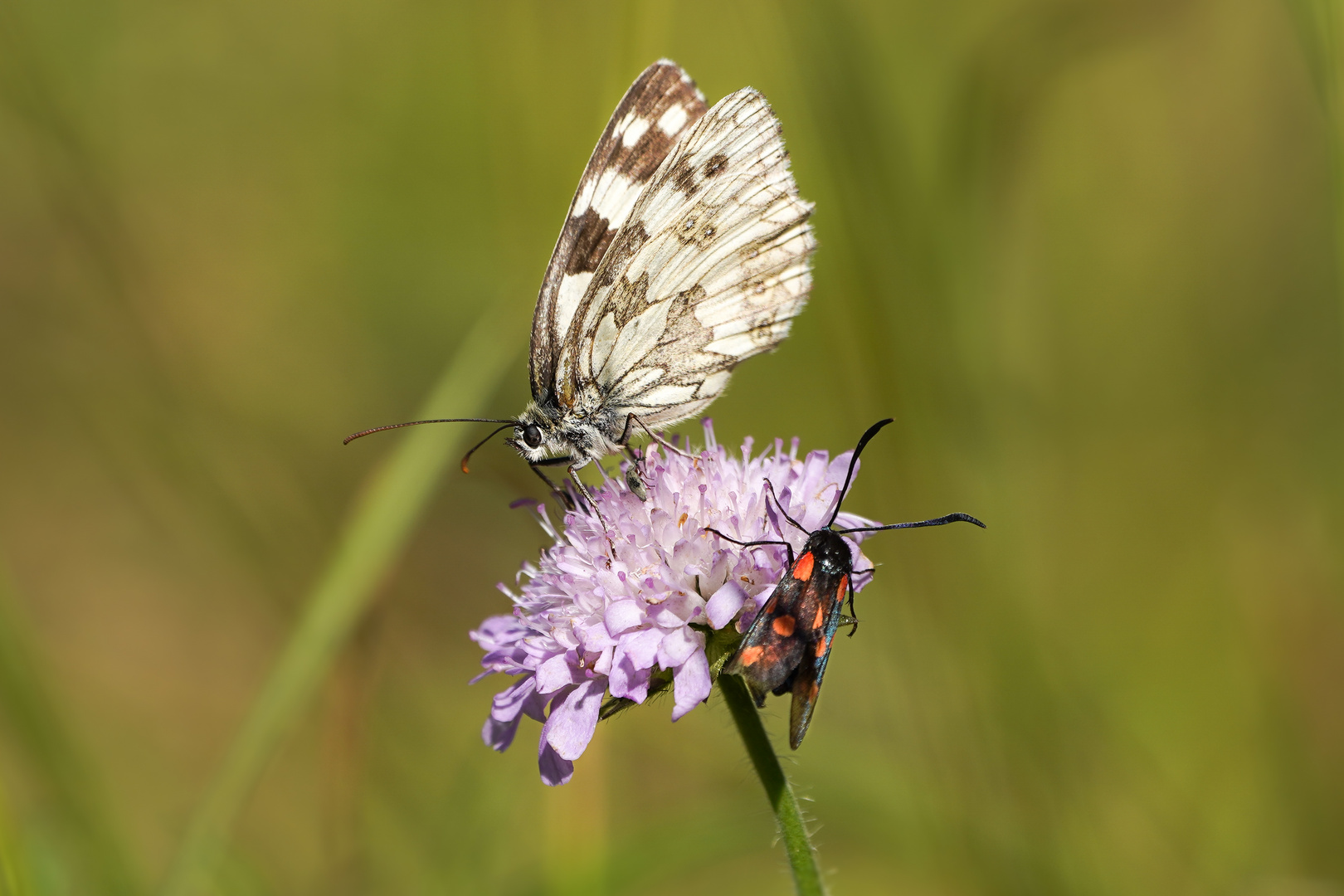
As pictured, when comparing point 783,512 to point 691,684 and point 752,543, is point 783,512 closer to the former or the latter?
point 752,543

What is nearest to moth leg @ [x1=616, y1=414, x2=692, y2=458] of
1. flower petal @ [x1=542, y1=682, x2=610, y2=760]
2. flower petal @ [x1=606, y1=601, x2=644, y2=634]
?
flower petal @ [x1=606, y1=601, x2=644, y2=634]

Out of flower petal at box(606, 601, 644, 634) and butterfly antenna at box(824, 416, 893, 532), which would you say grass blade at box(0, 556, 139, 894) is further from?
butterfly antenna at box(824, 416, 893, 532)

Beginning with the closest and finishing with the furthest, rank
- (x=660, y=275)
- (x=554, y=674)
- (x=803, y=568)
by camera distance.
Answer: (x=803, y=568)
(x=554, y=674)
(x=660, y=275)

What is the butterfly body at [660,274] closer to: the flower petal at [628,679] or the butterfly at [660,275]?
the butterfly at [660,275]

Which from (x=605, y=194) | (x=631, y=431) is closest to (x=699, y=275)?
(x=605, y=194)

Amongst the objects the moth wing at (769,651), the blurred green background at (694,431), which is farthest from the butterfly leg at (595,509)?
the blurred green background at (694,431)

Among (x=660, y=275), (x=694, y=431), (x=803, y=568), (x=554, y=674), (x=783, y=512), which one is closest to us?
(x=803, y=568)
